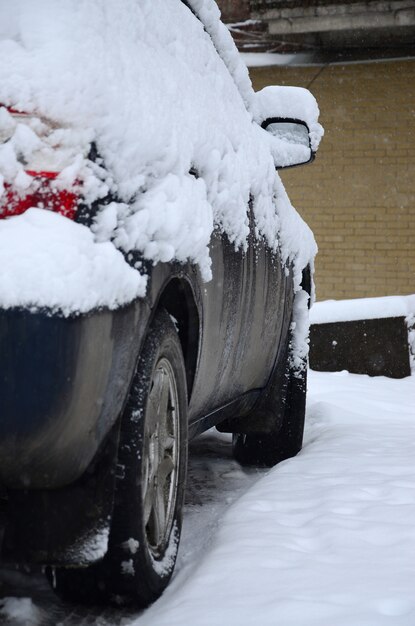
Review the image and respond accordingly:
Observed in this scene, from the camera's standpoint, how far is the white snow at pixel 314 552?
234 cm

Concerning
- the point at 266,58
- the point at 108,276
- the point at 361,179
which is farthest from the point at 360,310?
the point at 108,276

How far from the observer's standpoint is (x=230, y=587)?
253cm

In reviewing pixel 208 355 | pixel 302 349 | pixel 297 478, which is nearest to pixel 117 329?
pixel 208 355

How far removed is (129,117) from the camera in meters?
2.28

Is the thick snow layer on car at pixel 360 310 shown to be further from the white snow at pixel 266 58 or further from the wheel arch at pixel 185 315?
the white snow at pixel 266 58

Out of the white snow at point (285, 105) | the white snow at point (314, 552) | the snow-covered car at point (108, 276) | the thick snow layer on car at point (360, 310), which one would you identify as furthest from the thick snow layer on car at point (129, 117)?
the thick snow layer on car at point (360, 310)

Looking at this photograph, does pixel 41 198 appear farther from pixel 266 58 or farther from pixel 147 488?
pixel 266 58

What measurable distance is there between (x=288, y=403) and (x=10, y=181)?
9.22 ft

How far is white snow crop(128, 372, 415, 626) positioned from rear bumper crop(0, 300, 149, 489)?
515mm

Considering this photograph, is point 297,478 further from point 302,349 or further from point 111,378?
point 111,378

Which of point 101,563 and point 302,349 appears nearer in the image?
point 101,563

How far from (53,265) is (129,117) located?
488 millimetres

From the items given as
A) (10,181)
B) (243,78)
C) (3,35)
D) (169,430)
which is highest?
(243,78)

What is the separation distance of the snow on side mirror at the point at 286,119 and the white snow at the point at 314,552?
4.18 feet
